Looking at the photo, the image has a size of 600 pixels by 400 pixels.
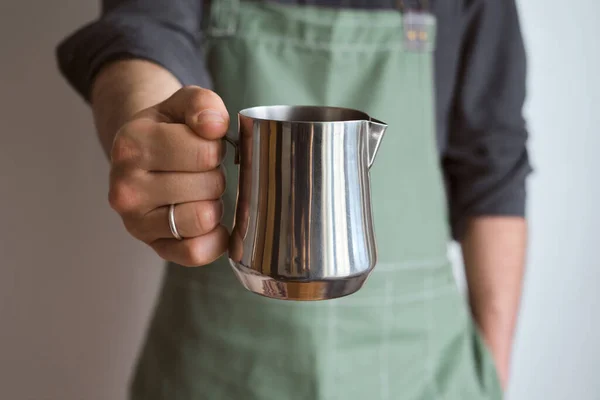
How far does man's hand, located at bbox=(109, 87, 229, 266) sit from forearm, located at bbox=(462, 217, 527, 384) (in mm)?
573

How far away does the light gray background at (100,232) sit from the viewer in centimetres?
98

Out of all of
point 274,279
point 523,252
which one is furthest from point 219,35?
point 523,252

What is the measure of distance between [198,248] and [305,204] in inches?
3.8

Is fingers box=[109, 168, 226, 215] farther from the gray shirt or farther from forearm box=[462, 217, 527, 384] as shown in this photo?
forearm box=[462, 217, 527, 384]

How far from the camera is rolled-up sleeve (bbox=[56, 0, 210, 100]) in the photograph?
0.55 m

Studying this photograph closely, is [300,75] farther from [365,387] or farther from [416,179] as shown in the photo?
[365,387]

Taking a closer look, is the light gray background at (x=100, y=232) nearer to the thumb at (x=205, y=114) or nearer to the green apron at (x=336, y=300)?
the green apron at (x=336, y=300)

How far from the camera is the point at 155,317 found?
0.84 m

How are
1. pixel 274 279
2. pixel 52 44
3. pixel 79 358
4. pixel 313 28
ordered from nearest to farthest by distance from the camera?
1. pixel 274 279
2. pixel 313 28
3. pixel 52 44
4. pixel 79 358

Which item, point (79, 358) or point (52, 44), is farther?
point (79, 358)

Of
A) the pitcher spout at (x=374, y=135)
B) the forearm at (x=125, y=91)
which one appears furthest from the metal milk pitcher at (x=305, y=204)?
the forearm at (x=125, y=91)

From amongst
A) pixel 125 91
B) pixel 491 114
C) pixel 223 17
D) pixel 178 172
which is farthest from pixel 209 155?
pixel 491 114

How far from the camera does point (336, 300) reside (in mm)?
749

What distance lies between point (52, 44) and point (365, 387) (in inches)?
29.4
